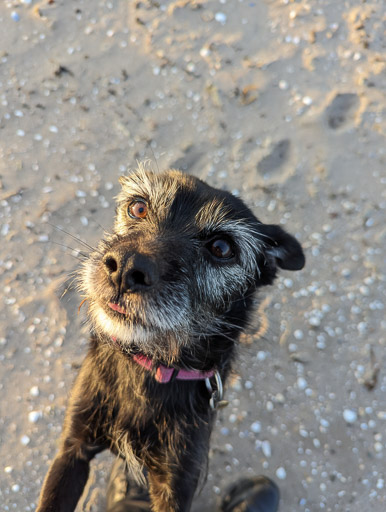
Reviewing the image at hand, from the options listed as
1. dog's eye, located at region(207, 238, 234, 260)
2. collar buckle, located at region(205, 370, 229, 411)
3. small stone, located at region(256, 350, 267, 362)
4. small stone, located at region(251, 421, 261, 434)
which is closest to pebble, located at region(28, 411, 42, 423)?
collar buckle, located at region(205, 370, 229, 411)

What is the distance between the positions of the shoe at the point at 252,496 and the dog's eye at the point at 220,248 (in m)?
2.24

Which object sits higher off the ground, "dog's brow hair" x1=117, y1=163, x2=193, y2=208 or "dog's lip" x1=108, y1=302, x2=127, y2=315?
"dog's brow hair" x1=117, y1=163, x2=193, y2=208

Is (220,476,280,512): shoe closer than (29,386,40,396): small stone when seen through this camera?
Yes

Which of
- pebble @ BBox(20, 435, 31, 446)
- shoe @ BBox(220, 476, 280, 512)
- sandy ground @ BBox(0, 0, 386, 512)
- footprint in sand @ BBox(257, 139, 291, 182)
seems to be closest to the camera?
shoe @ BBox(220, 476, 280, 512)

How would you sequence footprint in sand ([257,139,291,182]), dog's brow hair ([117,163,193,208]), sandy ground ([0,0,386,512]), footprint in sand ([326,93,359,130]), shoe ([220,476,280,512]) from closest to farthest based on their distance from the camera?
dog's brow hair ([117,163,193,208]), shoe ([220,476,280,512]), sandy ground ([0,0,386,512]), footprint in sand ([257,139,291,182]), footprint in sand ([326,93,359,130])

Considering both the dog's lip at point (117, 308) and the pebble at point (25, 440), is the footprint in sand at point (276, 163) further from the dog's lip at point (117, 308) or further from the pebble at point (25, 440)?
the pebble at point (25, 440)

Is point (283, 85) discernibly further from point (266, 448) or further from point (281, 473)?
point (281, 473)

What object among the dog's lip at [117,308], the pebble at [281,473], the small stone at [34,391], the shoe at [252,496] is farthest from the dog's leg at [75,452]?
the pebble at [281,473]

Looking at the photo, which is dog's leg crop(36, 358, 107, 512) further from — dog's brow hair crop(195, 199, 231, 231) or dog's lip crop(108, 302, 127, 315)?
dog's brow hair crop(195, 199, 231, 231)

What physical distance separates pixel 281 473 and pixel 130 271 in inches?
110

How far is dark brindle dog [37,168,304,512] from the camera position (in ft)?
8.82

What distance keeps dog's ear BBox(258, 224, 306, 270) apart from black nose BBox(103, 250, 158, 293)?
3.45 ft

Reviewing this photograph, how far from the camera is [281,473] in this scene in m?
3.97

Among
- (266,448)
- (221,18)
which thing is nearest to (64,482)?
(266,448)
